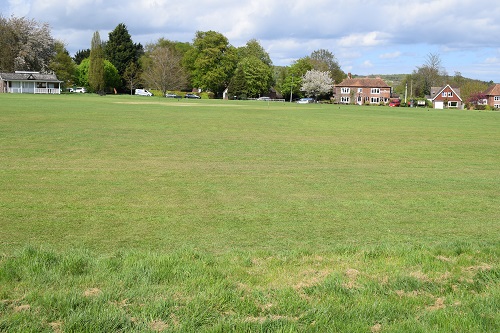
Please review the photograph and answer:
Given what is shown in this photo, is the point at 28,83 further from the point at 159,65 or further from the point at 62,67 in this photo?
the point at 159,65

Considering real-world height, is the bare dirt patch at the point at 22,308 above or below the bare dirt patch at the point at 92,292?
above

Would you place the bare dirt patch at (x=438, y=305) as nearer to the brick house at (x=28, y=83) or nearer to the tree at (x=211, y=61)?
the brick house at (x=28, y=83)

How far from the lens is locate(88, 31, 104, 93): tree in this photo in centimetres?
12450

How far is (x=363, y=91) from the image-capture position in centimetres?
16125

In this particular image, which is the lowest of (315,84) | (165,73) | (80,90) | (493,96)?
(80,90)

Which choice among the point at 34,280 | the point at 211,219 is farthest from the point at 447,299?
the point at 211,219

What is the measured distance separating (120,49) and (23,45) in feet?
83.5

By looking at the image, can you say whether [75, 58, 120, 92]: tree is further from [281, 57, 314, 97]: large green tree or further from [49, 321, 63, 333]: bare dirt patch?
[49, 321, 63, 333]: bare dirt patch

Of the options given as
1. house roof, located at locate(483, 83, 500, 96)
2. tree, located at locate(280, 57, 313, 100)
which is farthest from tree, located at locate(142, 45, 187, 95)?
house roof, located at locate(483, 83, 500, 96)

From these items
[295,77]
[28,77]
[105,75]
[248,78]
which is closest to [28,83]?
[28,77]

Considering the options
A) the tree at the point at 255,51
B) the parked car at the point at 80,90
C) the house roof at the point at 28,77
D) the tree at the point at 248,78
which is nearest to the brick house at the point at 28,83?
the house roof at the point at 28,77

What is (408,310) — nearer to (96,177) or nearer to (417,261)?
(417,261)

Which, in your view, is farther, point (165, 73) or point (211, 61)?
point (211, 61)

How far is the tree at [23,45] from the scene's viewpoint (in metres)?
124
